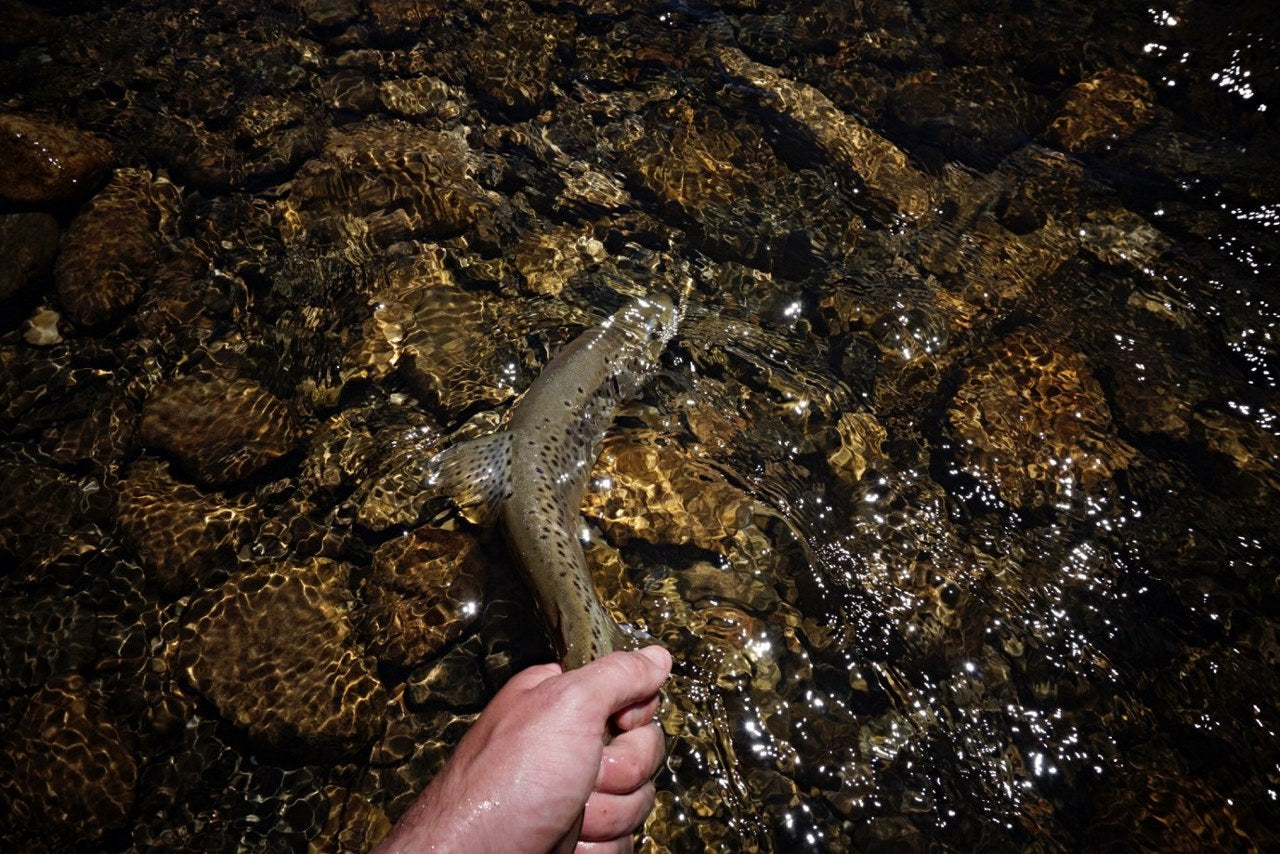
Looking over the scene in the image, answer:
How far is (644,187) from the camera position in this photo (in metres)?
5.77

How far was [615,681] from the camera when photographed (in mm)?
2643

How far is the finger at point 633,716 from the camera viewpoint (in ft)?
9.29

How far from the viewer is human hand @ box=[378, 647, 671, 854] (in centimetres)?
231

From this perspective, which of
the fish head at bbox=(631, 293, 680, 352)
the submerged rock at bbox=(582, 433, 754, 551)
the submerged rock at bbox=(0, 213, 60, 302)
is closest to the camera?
the submerged rock at bbox=(582, 433, 754, 551)

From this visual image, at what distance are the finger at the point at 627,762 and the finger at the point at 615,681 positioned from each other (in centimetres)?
16

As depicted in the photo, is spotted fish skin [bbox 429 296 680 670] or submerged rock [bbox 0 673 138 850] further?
spotted fish skin [bbox 429 296 680 670]

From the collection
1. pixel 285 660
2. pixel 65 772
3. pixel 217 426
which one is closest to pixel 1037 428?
pixel 285 660

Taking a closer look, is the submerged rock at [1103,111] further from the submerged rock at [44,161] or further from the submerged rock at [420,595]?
the submerged rock at [44,161]

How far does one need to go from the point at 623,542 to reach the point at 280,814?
7.40 ft

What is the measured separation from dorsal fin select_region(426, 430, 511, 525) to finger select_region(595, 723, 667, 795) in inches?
62.5

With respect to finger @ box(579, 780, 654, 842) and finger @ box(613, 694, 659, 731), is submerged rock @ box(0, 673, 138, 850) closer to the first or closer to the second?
finger @ box(579, 780, 654, 842)

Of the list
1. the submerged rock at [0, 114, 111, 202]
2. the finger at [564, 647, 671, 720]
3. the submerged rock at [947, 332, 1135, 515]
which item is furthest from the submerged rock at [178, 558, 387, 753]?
the submerged rock at [947, 332, 1135, 515]

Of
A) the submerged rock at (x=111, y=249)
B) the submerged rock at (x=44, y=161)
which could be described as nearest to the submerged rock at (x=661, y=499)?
the submerged rock at (x=111, y=249)

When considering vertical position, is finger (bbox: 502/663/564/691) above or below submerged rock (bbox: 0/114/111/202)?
below
